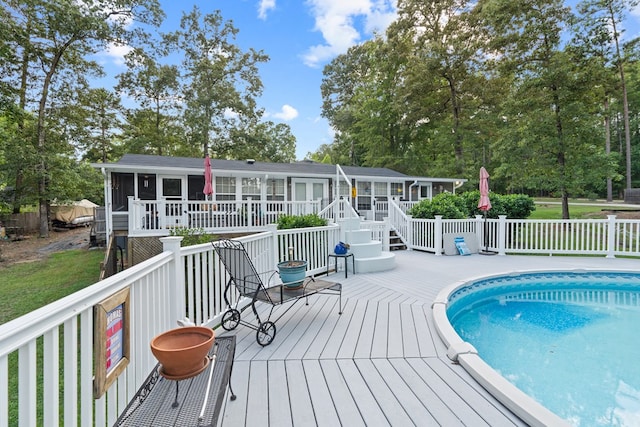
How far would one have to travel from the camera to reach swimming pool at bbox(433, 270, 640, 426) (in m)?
2.63

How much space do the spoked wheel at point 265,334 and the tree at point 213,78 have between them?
21.7 metres

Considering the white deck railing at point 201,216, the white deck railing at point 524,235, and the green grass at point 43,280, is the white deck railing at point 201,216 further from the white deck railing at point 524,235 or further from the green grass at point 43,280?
the white deck railing at point 524,235

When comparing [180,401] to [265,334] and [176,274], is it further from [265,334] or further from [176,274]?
[265,334]

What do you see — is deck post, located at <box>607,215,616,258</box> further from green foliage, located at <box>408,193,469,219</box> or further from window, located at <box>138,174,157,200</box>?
window, located at <box>138,174,157,200</box>

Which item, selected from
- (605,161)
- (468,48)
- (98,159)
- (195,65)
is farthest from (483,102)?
(98,159)

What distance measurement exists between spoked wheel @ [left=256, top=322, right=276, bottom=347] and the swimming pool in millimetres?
1773

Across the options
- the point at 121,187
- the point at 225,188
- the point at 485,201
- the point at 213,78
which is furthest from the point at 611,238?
the point at 213,78

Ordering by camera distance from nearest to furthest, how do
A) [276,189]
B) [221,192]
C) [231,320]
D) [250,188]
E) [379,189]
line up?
[231,320]
[221,192]
[250,188]
[276,189]
[379,189]

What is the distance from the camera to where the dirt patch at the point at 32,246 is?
39.5 feet

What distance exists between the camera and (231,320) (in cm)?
377

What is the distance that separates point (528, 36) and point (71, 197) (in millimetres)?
24539

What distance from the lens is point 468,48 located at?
729 inches

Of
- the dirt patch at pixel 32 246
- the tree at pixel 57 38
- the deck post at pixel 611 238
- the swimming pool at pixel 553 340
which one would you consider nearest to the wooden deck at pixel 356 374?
the swimming pool at pixel 553 340

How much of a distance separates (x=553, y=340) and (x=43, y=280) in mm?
11400
